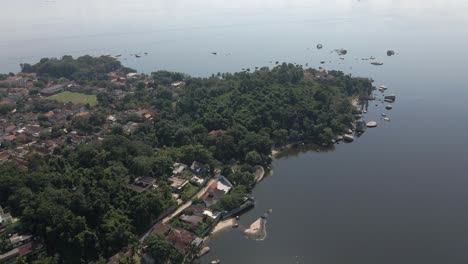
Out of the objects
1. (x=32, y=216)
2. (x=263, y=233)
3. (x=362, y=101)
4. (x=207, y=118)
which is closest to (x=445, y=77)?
(x=362, y=101)

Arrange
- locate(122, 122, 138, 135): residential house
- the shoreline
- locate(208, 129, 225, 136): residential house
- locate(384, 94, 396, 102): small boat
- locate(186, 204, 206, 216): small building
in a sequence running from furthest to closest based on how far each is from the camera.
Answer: locate(384, 94, 396, 102): small boat → locate(122, 122, 138, 135): residential house → locate(208, 129, 225, 136): residential house → locate(186, 204, 206, 216): small building → the shoreline

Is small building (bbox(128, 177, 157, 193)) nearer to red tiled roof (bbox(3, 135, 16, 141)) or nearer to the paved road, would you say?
the paved road

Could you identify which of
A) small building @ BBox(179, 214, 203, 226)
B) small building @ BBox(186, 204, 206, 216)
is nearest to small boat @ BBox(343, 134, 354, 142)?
small building @ BBox(186, 204, 206, 216)

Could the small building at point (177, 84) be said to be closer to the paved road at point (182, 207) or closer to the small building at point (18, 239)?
the paved road at point (182, 207)

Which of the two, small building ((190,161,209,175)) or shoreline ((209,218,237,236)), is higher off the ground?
small building ((190,161,209,175))

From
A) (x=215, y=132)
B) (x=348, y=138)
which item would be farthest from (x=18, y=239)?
(x=348, y=138)

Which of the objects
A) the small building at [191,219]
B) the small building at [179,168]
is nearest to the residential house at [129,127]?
the small building at [179,168]

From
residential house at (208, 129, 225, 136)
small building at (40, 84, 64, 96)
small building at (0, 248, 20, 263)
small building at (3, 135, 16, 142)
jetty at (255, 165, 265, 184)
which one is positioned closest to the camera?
small building at (0, 248, 20, 263)
